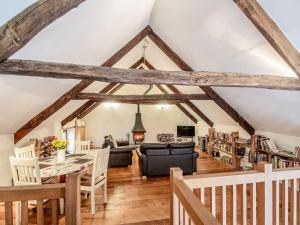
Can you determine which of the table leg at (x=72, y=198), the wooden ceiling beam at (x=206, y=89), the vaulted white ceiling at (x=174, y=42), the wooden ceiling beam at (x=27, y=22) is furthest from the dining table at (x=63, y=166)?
the wooden ceiling beam at (x=206, y=89)

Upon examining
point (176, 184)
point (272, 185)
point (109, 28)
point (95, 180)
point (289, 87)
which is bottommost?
point (95, 180)

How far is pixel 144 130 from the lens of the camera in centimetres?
884

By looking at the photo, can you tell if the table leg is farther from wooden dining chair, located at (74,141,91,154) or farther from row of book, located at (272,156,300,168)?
row of book, located at (272,156,300,168)

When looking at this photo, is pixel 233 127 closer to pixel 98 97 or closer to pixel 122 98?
pixel 122 98

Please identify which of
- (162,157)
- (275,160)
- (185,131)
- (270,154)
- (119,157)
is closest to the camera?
(275,160)

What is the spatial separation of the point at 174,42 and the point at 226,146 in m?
3.93

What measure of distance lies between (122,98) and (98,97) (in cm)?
69

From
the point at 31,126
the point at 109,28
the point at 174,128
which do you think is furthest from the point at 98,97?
the point at 174,128

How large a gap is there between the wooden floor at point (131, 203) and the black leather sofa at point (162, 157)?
215 mm

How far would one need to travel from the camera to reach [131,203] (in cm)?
357

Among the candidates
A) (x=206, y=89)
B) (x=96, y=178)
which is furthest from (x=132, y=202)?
(x=206, y=89)

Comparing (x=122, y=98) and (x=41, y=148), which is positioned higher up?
(x=122, y=98)

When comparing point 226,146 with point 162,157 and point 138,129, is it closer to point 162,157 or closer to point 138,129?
point 162,157

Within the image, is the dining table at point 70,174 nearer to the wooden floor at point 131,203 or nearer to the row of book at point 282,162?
the wooden floor at point 131,203
